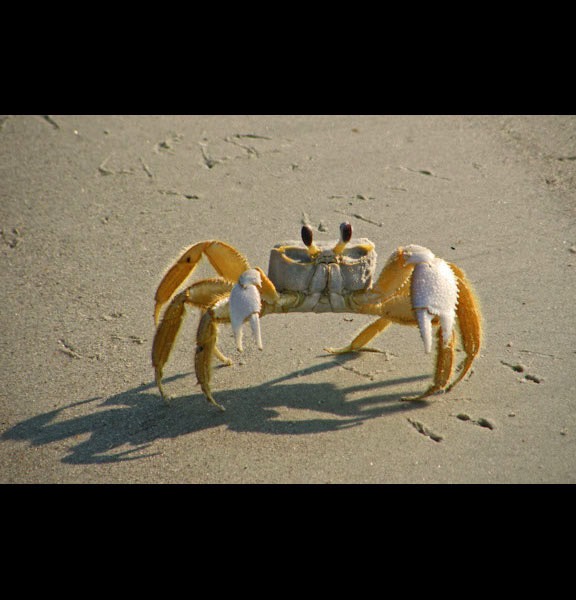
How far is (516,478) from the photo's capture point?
3615 millimetres

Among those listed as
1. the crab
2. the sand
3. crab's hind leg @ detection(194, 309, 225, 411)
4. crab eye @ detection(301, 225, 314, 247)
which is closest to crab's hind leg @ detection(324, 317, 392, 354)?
the sand

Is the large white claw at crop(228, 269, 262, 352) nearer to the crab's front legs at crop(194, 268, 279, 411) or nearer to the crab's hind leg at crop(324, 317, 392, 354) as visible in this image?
the crab's front legs at crop(194, 268, 279, 411)

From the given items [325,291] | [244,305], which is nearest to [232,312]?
[244,305]

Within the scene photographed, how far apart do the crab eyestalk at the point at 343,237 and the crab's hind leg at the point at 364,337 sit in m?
0.44

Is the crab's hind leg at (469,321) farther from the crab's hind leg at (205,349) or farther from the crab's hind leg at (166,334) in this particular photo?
the crab's hind leg at (166,334)

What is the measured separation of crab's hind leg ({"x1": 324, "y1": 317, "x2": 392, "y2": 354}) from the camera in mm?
4543

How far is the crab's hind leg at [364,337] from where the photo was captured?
4.54 m

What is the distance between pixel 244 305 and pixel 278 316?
1.20 m

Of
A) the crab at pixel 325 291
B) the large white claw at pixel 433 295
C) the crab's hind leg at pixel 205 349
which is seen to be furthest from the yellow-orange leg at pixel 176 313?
the large white claw at pixel 433 295

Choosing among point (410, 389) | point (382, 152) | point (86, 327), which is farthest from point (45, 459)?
point (382, 152)

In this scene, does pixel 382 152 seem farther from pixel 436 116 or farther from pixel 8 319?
pixel 8 319

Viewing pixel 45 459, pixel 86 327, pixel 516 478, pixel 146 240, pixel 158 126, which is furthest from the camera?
pixel 158 126

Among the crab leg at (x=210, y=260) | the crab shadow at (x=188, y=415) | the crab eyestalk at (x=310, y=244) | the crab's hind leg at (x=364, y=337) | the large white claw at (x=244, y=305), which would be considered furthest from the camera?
the crab's hind leg at (x=364, y=337)

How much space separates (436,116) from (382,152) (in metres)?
0.78
